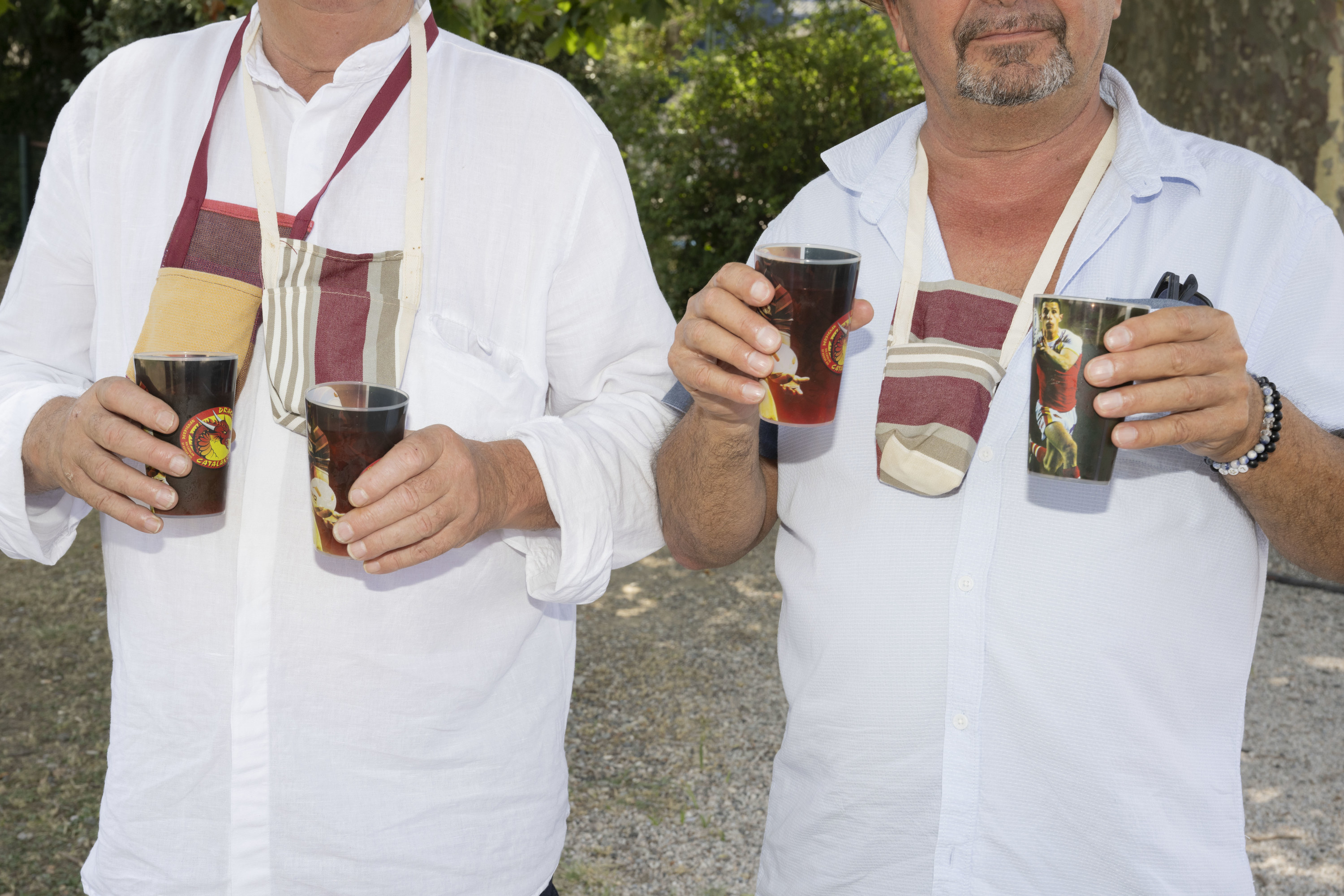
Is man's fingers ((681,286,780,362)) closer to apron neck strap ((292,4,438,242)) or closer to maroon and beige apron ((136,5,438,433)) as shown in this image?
maroon and beige apron ((136,5,438,433))

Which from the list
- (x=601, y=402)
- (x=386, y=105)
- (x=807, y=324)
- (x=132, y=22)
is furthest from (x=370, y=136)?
(x=132, y=22)

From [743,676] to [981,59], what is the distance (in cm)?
401

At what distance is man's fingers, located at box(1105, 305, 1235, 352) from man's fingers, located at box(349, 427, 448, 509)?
0.91m

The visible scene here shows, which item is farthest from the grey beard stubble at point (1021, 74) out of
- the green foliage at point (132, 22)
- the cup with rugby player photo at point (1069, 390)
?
the green foliage at point (132, 22)

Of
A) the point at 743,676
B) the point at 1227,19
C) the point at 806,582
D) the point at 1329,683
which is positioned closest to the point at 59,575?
the point at 743,676

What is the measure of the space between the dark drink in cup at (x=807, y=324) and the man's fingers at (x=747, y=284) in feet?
0.04

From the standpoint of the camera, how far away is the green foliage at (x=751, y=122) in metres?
9.44

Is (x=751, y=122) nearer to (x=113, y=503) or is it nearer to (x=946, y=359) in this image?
(x=946, y=359)

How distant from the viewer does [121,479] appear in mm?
1797

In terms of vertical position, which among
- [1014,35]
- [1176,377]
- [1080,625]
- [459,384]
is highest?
[1014,35]

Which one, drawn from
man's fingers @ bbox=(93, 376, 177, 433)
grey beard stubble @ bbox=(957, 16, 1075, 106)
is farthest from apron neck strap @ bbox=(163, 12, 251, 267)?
grey beard stubble @ bbox=(957, 16, 1075, 106)

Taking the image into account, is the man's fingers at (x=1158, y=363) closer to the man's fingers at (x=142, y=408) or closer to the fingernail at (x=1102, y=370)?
the fingernail at (x=1102, y=370)

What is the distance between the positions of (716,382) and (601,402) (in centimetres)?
38

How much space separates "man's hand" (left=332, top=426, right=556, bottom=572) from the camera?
171cm
